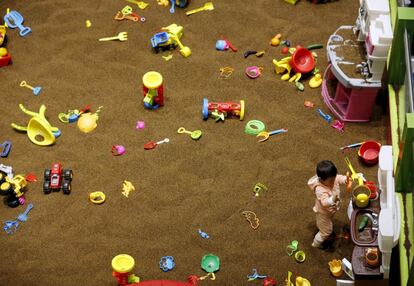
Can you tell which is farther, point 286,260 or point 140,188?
point 140,188

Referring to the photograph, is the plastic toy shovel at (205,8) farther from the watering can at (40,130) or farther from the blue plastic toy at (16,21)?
the watering can at (40,130)

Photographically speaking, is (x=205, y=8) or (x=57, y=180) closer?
(x=57, y=180)

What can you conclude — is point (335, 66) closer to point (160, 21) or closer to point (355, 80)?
point (355, 80)

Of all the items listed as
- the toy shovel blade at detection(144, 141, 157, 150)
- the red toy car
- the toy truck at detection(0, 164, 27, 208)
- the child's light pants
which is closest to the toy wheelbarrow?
the toy shovel blade at detection(144, 141, 157, 150)

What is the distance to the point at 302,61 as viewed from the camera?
4.61 metres

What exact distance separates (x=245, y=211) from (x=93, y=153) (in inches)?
35.8

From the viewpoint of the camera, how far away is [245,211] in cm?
394

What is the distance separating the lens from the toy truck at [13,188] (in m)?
3.89

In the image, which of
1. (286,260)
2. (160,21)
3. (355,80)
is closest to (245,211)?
(286,260)

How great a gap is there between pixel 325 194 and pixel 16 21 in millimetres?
2482

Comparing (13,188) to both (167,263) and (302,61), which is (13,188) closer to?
(167,263)

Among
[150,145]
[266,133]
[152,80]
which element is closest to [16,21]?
[152,80]

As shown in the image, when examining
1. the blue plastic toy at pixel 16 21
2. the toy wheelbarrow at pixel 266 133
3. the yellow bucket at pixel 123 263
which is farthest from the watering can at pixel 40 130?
the toy wheelbarrow at pixel 266 133

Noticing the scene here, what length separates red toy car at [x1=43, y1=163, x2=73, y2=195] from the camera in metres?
4.01
